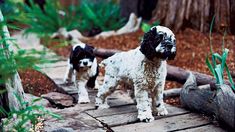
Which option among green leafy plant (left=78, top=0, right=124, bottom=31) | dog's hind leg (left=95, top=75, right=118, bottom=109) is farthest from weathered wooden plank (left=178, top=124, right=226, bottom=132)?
green leafy plant (left=78, top=0, right=124, bottom=31)

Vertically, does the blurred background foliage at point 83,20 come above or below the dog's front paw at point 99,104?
above

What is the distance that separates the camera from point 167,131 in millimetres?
3158

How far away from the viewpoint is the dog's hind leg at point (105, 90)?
11.7 feet

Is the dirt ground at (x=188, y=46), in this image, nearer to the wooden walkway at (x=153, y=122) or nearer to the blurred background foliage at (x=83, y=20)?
the wooden walkway at (x=153, y=122)

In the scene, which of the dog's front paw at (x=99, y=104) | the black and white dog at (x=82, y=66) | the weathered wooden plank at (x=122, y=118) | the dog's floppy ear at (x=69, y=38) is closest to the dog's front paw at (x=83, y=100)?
the black and white dog at (x=82, y=66)

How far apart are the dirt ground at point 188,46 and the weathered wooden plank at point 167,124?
0.69 metres

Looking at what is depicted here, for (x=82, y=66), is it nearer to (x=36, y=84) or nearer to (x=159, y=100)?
(x=159, y=100)

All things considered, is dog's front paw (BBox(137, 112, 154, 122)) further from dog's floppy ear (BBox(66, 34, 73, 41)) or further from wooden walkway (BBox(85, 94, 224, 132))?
dog's floppy ear (BBox(66, 34, 73, 41))

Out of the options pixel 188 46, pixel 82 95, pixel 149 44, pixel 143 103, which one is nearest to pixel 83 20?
pixel 188 46

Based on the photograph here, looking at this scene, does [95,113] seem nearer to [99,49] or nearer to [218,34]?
[99,49]

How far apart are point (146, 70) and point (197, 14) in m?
3.19

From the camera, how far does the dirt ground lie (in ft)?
16.4

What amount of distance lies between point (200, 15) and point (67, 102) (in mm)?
3092

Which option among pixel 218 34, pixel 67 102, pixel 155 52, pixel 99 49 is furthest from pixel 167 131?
pixel 218 34
